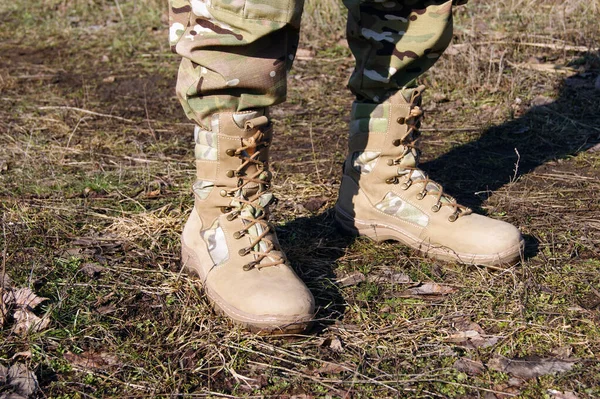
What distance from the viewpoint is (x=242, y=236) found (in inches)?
78.7

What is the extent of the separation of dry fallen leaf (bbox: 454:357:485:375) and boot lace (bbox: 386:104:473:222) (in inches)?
25.3

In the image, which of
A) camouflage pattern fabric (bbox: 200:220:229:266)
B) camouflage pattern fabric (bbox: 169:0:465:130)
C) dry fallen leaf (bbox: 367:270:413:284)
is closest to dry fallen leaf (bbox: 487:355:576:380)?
dry fallen leaf (bbox: 367:270:413:284)

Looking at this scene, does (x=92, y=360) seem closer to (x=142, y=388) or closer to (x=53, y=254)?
(x=142, y=388)

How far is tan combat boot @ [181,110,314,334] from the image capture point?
1830mm

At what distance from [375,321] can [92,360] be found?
75 centimetres

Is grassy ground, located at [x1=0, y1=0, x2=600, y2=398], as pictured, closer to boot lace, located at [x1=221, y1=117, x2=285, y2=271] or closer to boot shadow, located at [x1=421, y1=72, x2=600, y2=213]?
boot shadow, located at [x1=421, y1=72, x2=600, y2=213]

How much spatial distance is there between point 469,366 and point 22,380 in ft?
3.52

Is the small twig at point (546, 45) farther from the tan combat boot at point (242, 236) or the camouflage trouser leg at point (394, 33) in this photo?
the tan combat boot at point (242, 236)

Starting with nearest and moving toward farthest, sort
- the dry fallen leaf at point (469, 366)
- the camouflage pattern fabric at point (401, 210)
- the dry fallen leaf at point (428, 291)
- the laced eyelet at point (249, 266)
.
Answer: the dry fallen leaf at point (469, 366) → the laced eyelet at point (249, 266) → the dry fallen leaf at point (428, 291) → the camouflage pattern fabric at point (401, 210)

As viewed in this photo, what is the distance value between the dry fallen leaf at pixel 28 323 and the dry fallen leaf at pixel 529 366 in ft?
3.80

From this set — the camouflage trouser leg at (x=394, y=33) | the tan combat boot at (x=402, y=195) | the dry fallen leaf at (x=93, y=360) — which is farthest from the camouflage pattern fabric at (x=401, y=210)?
the dry fallen leaf at (x=93, y=360)

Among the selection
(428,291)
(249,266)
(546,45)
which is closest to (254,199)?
(249,266)

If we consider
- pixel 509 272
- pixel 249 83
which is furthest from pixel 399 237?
pixel 249 83

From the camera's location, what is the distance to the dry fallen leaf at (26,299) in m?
1.95
